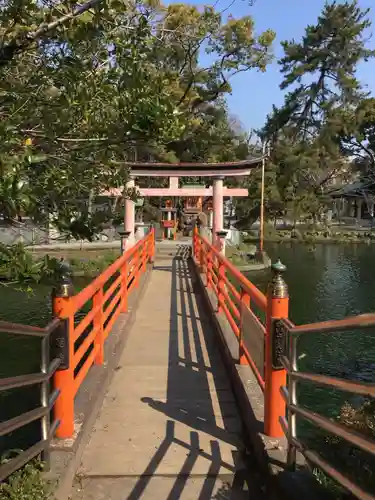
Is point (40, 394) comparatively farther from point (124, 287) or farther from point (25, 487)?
point (124, 287)

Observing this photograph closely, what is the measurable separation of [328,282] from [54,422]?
634 inches

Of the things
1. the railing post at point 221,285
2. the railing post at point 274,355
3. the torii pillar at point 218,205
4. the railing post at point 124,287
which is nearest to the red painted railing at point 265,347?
the railing post at point 274,355

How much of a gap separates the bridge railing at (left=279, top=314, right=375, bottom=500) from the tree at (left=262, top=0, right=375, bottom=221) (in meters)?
27.7


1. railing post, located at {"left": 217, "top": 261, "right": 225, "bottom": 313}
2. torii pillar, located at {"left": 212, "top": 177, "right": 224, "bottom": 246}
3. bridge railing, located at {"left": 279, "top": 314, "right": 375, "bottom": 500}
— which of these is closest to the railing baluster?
bridge railing, located at {"left": 279, "top": 314, "right": 375, "bottom": 500}

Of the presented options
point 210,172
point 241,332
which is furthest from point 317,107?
point 241,332

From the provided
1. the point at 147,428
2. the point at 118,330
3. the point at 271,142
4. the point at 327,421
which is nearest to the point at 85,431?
the point at 147,428

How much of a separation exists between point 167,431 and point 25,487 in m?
1.25

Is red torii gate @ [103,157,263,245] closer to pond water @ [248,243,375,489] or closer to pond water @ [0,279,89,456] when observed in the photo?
pond water @ [248,243,375,489]

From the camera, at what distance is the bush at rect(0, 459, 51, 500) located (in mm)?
2301

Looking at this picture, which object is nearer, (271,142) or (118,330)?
(118,330)

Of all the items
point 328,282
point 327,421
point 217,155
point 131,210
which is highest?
point 217,155

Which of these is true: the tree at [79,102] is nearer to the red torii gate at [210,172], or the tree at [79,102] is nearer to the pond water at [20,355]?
the pond water at [20,355]

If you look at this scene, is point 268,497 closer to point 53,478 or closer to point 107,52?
point 53,478

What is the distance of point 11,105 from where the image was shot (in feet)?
6.60
